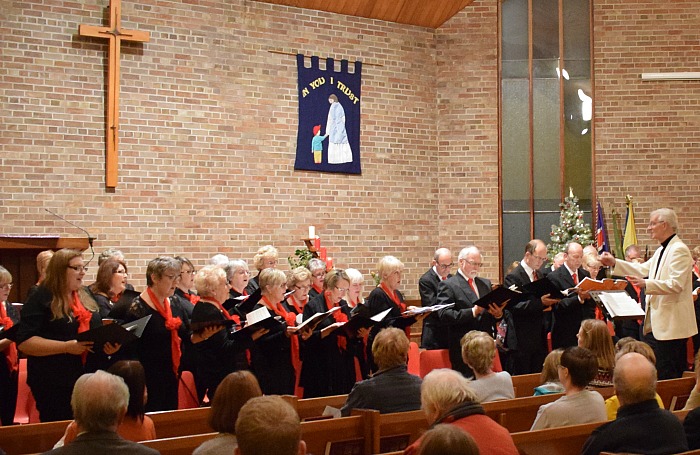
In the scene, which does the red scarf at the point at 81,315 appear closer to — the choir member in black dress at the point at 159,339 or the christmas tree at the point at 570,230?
the choir member in black dress at the point at 159,339

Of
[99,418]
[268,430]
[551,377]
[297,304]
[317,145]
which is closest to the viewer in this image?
[268,430]

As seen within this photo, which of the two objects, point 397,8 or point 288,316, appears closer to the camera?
point 288,316

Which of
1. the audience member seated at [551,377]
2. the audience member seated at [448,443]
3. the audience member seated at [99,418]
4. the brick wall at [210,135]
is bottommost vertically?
the audience member seated at [551,377]

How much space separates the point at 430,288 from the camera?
825 centimetres

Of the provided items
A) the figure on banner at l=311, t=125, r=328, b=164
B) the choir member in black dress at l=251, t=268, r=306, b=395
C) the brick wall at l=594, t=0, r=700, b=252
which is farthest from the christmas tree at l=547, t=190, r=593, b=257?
the choir member in black dress at l=251, t=268, r=306, b=395

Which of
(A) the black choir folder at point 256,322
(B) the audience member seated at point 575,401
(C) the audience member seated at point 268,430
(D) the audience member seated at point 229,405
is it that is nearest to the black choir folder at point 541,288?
(A) the black choir folder at point 256,322

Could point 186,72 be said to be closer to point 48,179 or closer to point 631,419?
point 48,179

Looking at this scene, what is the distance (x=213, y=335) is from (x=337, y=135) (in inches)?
234

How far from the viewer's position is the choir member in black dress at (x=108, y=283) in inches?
239

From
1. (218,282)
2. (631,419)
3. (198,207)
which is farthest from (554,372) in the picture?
(198,207)

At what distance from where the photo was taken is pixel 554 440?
394 centimetres

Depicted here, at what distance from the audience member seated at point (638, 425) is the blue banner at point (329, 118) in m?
7.83

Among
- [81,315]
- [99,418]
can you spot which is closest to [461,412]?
[99,418]

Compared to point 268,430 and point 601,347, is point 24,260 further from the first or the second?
point 268,430
